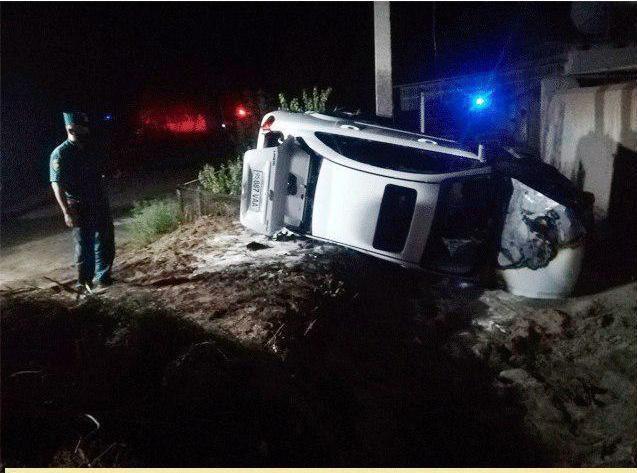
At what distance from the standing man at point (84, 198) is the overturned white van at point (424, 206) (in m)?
1.53

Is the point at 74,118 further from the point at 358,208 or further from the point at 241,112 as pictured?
the point at 241,112

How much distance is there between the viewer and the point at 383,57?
22.2 ft

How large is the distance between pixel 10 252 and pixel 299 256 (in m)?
4.38

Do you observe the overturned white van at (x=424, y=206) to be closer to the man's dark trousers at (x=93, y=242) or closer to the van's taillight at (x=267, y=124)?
the van's taillight at (x=267, y=124)

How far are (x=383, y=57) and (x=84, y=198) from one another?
4.87m

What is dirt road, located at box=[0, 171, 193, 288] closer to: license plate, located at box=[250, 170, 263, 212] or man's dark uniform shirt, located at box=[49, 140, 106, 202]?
man's dark uniform shirt, located at box=[49, 140, 106, 202]

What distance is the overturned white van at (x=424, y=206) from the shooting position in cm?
411

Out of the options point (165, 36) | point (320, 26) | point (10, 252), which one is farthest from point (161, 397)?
point (165, 36)

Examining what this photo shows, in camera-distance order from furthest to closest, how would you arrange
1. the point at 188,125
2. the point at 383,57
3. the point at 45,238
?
the point at 188,125
the point at 383,57
the point at 45,238

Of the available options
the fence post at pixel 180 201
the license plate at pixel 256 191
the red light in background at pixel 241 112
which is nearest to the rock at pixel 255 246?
the license plate at pixel 256 191

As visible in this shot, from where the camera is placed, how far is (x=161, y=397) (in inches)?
84.8

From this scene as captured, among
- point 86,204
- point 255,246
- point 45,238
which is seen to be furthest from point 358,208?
point 45,238

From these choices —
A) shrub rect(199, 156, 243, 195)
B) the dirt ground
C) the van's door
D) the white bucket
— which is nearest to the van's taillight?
the van's door

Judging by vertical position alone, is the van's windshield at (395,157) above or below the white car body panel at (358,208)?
above
